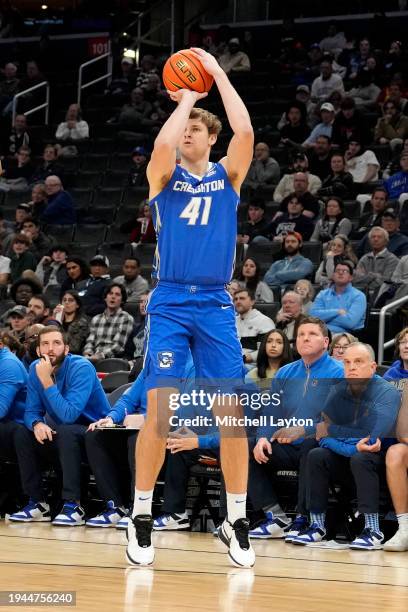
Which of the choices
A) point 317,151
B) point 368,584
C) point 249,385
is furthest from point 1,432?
point 317,151

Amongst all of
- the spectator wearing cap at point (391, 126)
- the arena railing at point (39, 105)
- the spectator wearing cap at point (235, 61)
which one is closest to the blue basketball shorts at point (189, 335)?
the spectator wearing cap at point (391, 126)

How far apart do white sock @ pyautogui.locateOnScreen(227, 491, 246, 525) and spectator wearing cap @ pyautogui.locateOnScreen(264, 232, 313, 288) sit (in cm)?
668

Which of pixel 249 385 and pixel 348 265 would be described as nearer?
pixel 249 385

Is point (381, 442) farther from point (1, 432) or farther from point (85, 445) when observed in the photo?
point (1, 432)

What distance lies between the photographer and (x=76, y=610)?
399 cm

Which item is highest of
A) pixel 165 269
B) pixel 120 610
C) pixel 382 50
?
pixel 382 50

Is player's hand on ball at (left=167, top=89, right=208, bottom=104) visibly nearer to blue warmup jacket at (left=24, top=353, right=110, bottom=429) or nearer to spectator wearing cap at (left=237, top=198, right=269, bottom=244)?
blue warmup jacket at (left=24, top=353, right=110, bottom=429)

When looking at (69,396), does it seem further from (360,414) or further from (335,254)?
(335,254)

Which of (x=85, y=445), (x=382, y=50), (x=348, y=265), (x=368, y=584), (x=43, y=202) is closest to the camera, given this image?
(x=368, y=584)

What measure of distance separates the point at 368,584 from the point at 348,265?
6.00 meters

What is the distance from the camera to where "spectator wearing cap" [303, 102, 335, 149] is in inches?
609

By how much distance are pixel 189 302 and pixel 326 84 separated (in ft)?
39.5

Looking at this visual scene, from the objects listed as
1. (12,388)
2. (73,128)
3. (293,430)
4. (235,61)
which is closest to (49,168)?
(73,128)

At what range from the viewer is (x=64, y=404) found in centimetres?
782
